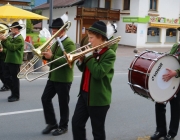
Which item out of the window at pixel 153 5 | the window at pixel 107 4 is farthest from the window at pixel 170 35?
the window at pixel 107 4

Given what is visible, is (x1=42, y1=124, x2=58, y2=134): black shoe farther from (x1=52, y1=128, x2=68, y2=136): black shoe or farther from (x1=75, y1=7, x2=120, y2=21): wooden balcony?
(x1=75, y1=7, x2=120, y2=21): wooden balcony

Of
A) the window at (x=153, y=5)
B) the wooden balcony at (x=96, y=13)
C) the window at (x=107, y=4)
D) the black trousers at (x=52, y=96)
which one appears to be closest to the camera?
the black trousers at (x=52, y=96)

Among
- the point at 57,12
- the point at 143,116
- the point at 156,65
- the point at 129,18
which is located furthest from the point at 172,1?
the point at 156,65

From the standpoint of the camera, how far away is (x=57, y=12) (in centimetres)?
3067

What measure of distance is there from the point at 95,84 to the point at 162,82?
4.20 feet

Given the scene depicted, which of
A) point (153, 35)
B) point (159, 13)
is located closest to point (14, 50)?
point (153, 35)

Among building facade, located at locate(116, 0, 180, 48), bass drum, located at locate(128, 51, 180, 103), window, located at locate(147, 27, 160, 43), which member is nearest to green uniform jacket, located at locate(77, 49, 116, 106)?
bass drum, located at locate(128, 51, 180, 103)

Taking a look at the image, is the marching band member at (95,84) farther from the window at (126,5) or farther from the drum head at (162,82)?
the window at (126,5)

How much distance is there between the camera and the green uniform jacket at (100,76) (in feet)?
11.6

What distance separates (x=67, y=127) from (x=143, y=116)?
1.95m

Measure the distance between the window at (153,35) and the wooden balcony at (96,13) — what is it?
3.33 meters

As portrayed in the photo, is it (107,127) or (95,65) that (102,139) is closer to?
(95,65)

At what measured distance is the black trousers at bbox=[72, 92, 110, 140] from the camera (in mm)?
3764

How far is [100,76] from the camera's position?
3535 mm
